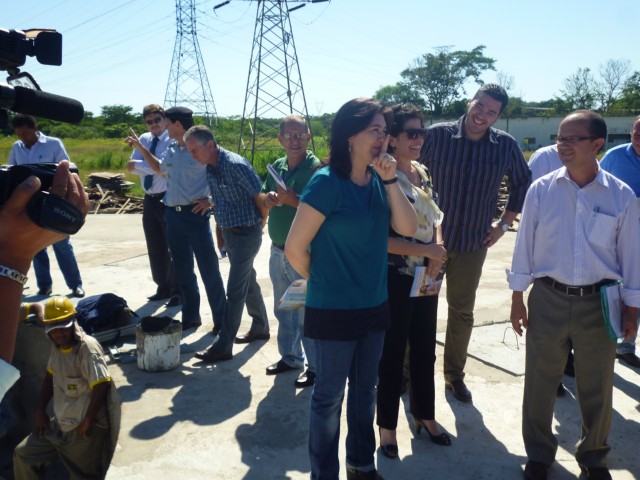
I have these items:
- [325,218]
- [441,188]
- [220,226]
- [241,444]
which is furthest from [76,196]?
[220,226]

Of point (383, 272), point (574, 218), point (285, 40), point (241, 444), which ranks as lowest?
point (241, 444)

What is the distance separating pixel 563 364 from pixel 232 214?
2815 mm

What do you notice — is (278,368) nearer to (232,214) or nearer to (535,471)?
(232,214)

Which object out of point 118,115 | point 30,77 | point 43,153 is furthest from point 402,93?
point 30,77

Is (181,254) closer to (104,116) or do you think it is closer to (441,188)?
(441,188)

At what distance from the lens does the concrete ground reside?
133 inches

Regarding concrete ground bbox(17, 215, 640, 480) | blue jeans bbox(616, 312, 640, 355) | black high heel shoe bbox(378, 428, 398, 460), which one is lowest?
concrete ground bbox(17, 215, 640, 480)

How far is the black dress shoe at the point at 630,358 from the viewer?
191 inches

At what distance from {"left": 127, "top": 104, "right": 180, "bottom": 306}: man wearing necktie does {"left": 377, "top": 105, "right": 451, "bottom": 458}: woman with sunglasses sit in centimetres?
360

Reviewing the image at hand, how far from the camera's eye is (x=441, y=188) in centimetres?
422

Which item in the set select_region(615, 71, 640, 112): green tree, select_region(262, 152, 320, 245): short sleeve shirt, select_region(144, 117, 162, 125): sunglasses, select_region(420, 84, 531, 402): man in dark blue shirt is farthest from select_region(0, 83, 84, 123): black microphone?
select_region(615, 71, 640, 112): green tree

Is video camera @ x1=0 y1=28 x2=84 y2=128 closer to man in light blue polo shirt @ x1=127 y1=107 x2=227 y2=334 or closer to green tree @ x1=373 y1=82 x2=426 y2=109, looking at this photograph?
man in light blue polo shirt @ x1=127 y1=107 x2=227 y2=334

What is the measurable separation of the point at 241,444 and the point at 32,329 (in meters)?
1.64

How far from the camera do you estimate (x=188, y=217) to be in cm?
552
